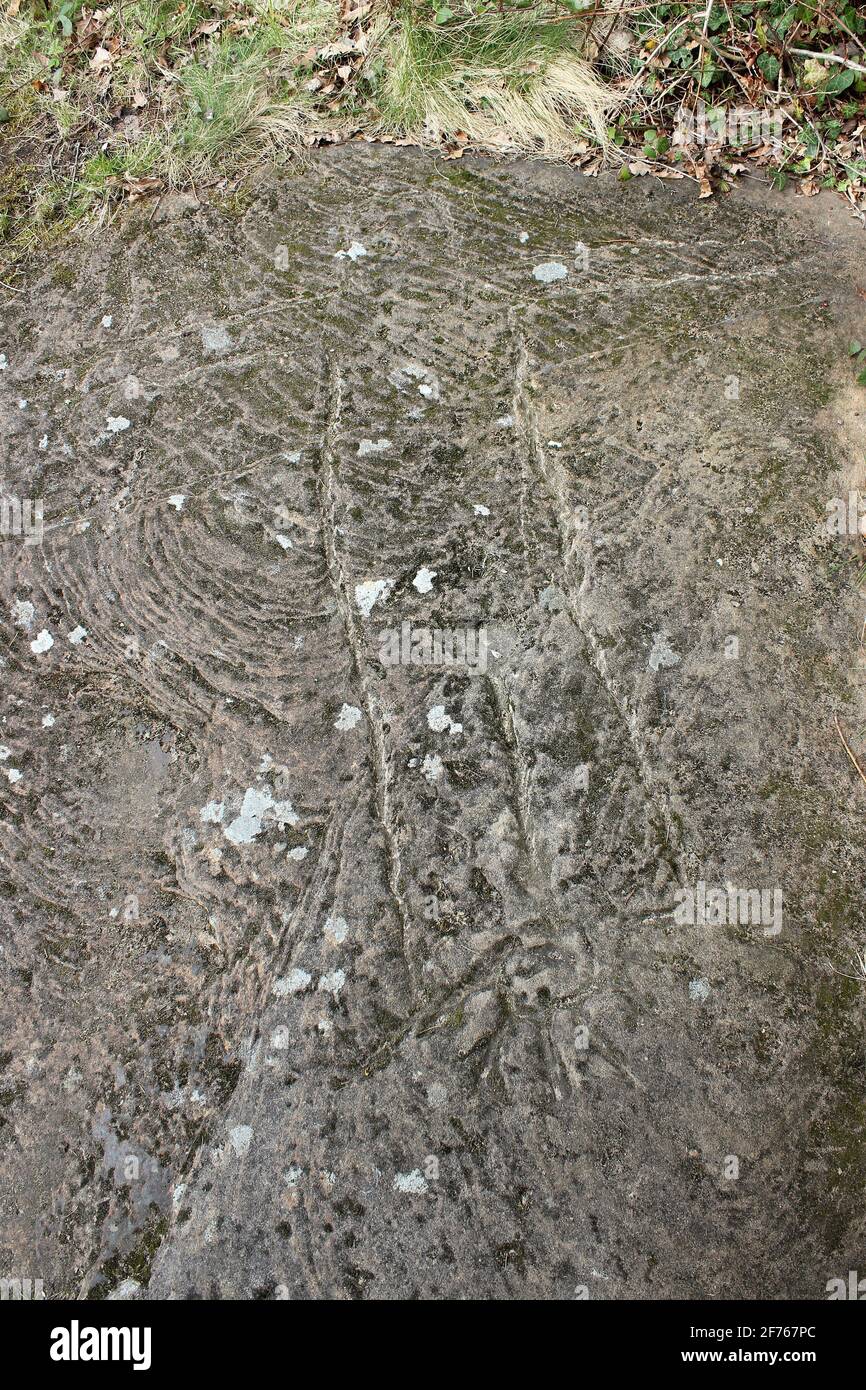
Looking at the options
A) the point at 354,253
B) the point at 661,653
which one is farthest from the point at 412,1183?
the point at 354,253

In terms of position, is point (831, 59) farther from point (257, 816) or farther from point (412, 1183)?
point (412, 1183)

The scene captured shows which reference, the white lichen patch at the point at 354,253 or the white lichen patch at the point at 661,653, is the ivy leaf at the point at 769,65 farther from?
the white lichen patch at the point at 661,653

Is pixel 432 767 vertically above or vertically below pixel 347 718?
below

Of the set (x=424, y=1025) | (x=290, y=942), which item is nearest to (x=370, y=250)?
(x=290, y=942)

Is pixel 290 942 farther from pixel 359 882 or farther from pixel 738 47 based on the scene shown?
pixel 738 47

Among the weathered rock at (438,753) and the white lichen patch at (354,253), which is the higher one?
the white lichen patch at (354,253)

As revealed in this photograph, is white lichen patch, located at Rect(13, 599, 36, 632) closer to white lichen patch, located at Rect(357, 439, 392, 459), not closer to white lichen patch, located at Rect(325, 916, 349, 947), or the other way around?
white lichen patch, located at Rect(357, 439, 392, 459)

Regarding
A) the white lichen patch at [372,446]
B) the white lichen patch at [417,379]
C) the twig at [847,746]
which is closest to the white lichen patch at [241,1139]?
the twig at [847,746]
